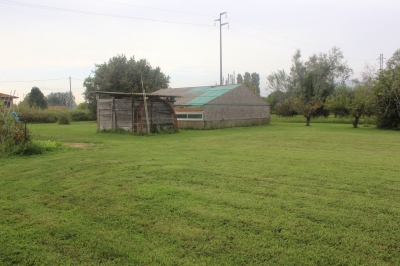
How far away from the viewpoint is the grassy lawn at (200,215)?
3.10m

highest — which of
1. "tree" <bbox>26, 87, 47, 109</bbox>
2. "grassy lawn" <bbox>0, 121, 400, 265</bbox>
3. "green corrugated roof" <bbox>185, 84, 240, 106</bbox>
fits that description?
"tree" <bbox>26, 87, 47, 109</bbox>

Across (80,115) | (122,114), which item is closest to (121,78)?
(80,115)

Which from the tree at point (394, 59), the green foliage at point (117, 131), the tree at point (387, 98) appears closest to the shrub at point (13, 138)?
the green foliage at point (117, 131)

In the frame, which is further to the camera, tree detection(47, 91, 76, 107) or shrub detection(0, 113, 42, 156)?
tree detection(47, 91, 76, 107)

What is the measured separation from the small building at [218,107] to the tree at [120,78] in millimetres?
7301

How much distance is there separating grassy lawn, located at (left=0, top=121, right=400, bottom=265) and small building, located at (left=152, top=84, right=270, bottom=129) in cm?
1534

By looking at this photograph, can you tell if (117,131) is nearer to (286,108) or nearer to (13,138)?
(13,138)

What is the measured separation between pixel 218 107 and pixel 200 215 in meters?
21.2

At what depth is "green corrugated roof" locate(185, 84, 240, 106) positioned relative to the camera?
24406mm

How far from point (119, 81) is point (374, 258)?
3555 cm

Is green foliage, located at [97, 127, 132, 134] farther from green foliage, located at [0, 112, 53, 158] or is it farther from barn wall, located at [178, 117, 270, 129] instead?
green foliage, located at [0, 112, 53, 158]

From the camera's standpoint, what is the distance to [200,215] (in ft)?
13.4

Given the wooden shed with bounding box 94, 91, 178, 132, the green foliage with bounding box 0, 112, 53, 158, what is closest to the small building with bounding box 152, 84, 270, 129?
the wooden shed with bounding box 94, 91, 178, 132

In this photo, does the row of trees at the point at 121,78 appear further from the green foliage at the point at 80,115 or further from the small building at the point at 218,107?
the small building at the point at 218,107
